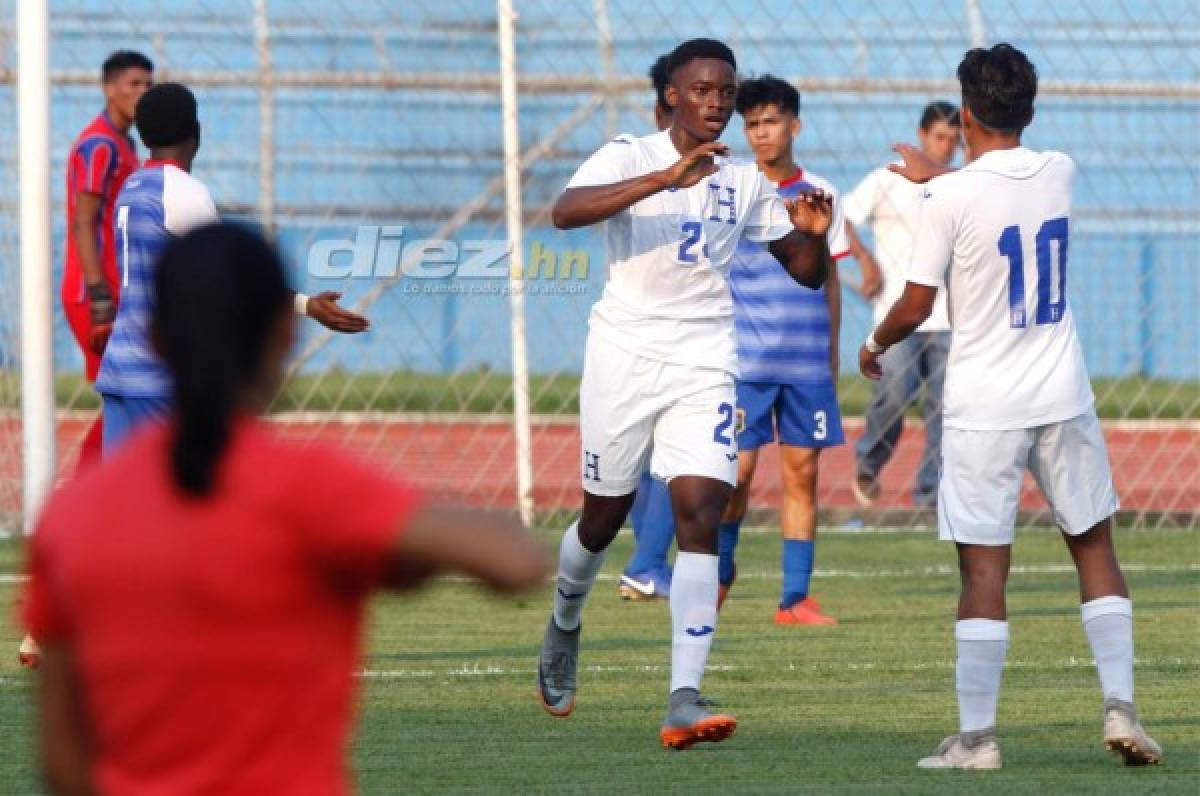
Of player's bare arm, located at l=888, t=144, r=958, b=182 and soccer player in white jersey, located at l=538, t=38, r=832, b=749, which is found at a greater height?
player's bare arm, located at l=888, t=144, r=958, b=182

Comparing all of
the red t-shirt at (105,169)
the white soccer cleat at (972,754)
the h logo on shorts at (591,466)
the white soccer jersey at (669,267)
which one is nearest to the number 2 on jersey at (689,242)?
the white soccer jersey at (669,267)

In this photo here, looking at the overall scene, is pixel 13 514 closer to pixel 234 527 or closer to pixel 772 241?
pixel 772 241

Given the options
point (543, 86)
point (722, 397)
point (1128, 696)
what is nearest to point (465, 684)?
point (722, 397)

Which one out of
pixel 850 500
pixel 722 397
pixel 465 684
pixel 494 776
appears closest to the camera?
pixel 494 776

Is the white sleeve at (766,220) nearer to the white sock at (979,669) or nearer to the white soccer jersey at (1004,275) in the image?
the white soccer jersey at (1004,275)

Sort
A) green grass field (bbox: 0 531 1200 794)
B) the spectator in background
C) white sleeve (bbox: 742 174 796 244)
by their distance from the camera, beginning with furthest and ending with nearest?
1. the spectator in background
2. white sleeve (bbox: 742 174 796 244)
3. green grass field (bbox: 0 531 1200 794)

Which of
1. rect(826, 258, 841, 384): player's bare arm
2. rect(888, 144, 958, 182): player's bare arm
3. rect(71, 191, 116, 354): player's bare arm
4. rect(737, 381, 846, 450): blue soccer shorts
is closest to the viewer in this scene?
rect(888, 144, 958, 182): player's bare arm

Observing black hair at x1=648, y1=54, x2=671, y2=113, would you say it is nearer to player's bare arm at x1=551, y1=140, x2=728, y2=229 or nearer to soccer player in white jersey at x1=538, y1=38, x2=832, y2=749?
soccer player in white jersey at x1=538, y1=38, x2=832, y2=749

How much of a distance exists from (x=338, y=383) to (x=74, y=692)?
44.9 feet

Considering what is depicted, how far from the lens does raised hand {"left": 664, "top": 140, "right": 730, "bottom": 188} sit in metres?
6.25

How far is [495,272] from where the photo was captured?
14.2m

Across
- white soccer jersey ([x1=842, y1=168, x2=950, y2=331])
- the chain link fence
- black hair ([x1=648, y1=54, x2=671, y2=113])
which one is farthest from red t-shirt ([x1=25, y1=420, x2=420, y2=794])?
white soccer jersey ([x1=842, y1=168, x2=950, y2=331])

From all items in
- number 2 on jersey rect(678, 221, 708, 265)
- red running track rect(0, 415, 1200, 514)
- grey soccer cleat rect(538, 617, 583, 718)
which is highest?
number 2 on jersey rect(678, 221, 708, 265)

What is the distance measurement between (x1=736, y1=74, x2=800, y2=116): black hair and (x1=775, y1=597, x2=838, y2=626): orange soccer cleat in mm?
1972
